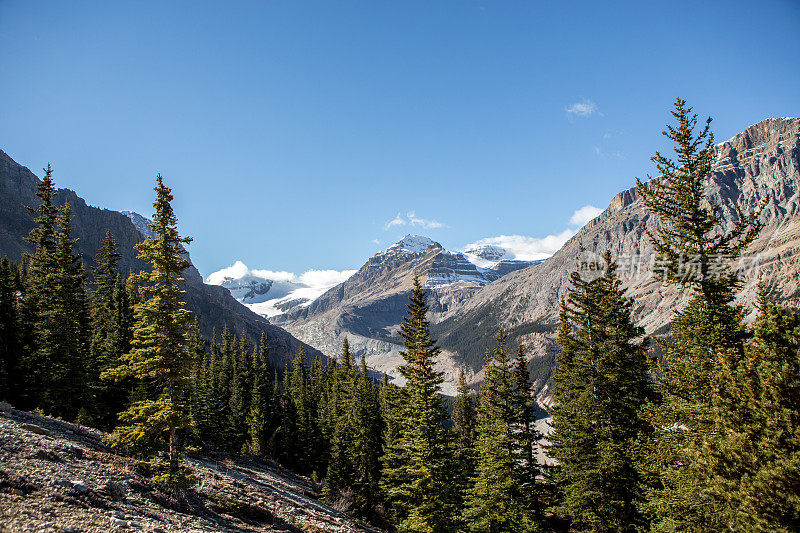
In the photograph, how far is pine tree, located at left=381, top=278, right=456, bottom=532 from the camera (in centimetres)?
2589

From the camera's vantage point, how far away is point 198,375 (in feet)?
183

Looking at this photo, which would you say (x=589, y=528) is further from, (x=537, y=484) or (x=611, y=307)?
(x=611, y=307)

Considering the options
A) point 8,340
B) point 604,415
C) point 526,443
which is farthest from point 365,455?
point 8,340

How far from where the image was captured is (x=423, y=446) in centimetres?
2628

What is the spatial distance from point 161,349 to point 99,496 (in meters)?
6.39

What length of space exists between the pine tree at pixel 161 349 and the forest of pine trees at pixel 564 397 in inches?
3.9

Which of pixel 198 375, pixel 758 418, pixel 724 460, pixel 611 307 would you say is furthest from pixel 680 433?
pixel 198 375

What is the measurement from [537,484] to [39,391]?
41586 mm

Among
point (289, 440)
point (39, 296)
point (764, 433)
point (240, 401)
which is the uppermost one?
point (39, 296)

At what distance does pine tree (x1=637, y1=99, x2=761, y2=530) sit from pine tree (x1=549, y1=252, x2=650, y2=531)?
558cm

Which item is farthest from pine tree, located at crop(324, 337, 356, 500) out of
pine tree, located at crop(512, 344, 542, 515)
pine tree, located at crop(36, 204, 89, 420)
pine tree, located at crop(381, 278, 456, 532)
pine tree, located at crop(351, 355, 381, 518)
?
pine tree, located at crop(36, 204, 89, 420)

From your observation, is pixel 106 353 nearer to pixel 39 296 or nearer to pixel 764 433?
pixel 39 296

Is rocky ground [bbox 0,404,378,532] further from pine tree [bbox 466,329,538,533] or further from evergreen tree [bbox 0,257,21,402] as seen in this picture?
evergreen tree [bbox 0,257,21,402]

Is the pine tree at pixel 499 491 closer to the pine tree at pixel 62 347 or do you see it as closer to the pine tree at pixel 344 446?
the pine tree at pixel 344 446
